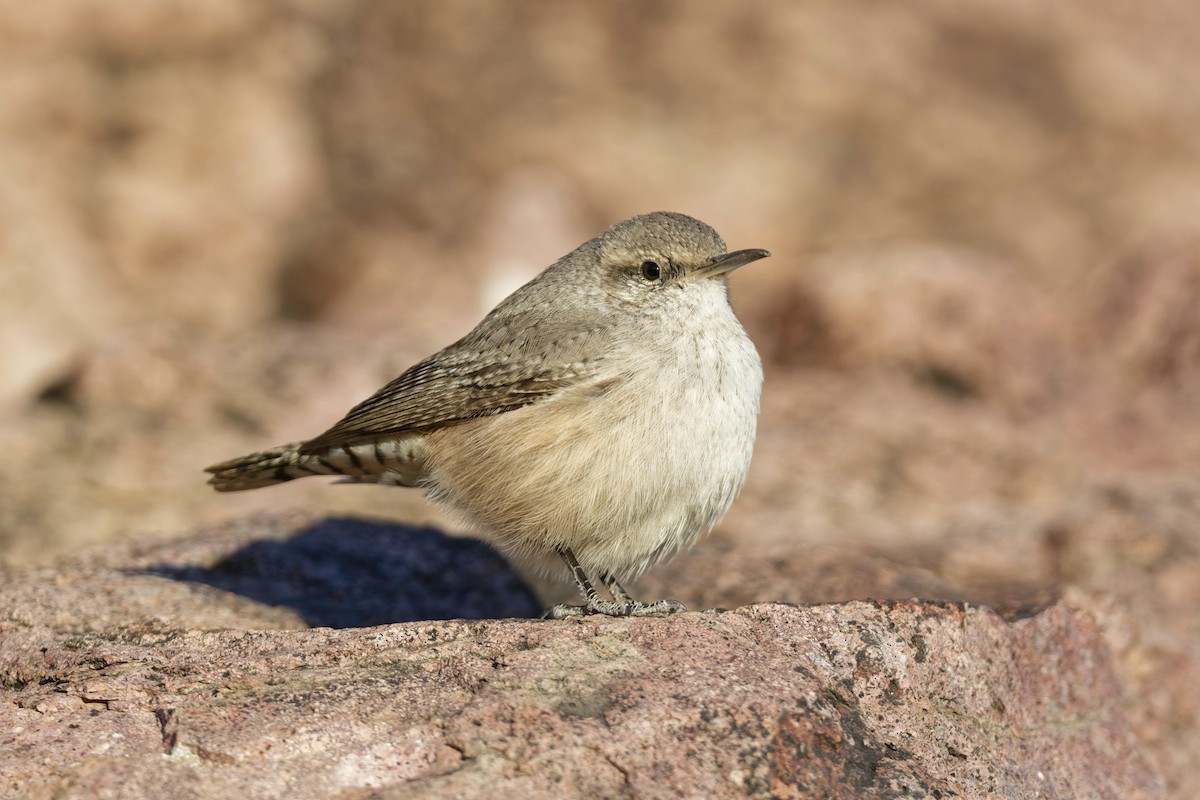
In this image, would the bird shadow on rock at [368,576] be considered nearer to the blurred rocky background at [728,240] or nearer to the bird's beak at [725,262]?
the blurred rocky background at [728,240]

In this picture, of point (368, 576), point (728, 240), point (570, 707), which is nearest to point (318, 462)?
point (368, 576)

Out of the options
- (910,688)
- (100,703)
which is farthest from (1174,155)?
(100,703)

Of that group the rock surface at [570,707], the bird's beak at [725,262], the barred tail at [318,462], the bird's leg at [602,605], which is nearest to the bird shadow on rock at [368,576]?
the barred tail at [318,462]

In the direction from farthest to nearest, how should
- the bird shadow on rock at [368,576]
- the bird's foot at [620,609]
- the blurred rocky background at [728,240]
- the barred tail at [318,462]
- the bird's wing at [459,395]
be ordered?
1. the blurred rocky background at [728,240]
2. the bird shadow on rock at [368,576]
3. the barred tail at [318,462]
4. the bird's wing at [459,395]
5. the bird's foot at [620,609]

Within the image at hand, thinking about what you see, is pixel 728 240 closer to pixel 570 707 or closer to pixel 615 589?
pixel 615 589

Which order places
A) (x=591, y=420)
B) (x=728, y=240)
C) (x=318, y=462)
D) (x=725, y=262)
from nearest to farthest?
(x=591, y=420)
(x=725, y=262)
(x=318, y=462)
(x=728, y=240)

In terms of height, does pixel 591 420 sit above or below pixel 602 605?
above

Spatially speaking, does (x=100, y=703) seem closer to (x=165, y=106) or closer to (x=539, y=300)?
(x=539, y=300)
